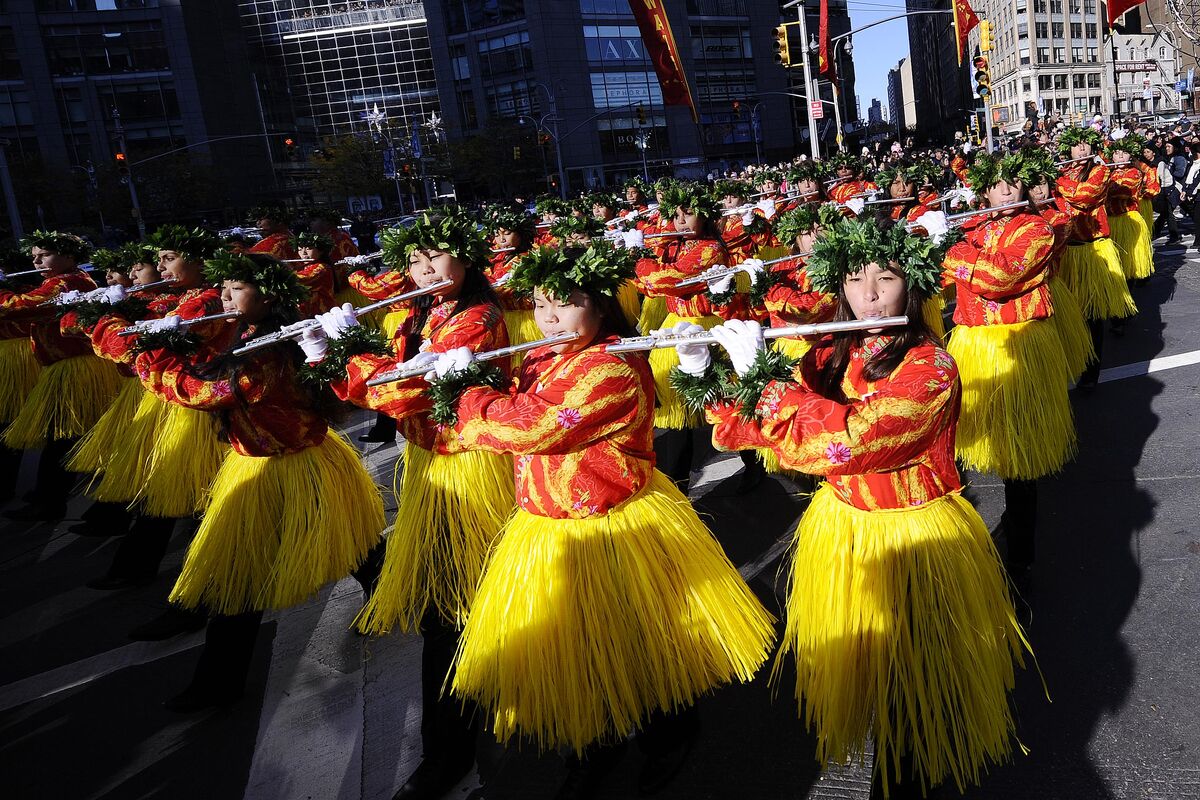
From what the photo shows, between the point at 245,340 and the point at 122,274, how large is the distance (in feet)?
16.8

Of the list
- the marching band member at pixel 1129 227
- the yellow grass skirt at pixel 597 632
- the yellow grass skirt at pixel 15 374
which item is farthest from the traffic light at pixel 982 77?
the yellow grass skirt at pixel 597 632

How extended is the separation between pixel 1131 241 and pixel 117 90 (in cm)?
6178

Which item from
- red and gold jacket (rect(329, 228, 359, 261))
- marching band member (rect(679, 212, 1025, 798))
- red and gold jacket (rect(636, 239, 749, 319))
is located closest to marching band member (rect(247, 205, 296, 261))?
red and gold jacket (rect(329, 228, 359, 261))

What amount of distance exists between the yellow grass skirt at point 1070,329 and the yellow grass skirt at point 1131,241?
13.0 feet

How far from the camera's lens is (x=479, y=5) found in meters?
65.1

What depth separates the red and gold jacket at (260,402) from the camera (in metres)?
3.76

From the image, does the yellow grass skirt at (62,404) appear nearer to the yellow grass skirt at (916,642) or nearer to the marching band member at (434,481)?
the marching band member at (434,481)

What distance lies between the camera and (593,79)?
63.3 metres

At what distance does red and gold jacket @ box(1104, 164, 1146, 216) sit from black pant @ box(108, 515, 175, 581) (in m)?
9.17

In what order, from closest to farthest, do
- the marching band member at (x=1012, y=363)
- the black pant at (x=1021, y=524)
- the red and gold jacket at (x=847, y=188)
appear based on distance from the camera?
the black pant at (x=1021, y=524) < the marching band member at (x=1012, y=363) < the red and gold jacket at (x=847, y=188)

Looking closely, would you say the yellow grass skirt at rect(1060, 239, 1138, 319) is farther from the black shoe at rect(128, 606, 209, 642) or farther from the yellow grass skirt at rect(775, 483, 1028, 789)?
the black shoe at rect(128, 606, 209, 642)

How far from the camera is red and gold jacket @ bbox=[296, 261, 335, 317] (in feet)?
29.0

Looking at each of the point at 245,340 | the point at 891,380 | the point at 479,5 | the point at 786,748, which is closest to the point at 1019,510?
the point at 786,748

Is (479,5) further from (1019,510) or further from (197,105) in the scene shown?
(1019,510)
